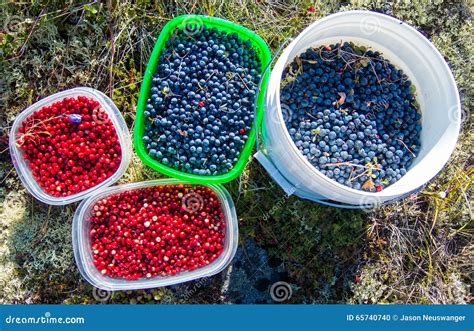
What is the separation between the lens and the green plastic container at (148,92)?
2.46 m

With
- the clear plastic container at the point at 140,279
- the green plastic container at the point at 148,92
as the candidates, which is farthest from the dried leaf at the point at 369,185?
the clear plastic container at the point at 140,279

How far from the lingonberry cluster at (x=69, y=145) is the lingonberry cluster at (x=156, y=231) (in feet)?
0.61

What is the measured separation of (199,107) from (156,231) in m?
0.70

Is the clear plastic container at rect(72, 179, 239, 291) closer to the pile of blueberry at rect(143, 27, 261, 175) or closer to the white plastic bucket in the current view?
the pile of blueberry at rect(143, 27, 261, 175)

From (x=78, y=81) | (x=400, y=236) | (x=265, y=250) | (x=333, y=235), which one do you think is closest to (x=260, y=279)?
(x=265, y=250)

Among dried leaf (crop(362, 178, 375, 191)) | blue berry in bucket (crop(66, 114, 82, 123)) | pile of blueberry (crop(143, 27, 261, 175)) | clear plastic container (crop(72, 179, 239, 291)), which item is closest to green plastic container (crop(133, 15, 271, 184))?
pile of blueberry (crop(143, 27, 261, 175))

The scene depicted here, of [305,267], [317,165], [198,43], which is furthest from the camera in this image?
[305,267]

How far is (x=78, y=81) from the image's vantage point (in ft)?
9.02

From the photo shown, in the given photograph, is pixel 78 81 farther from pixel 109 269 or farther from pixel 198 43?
pixel 109 269

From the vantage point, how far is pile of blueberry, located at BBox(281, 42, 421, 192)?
7.45ft

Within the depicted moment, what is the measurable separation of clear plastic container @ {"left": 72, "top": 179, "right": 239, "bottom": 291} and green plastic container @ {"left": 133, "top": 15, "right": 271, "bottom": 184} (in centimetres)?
13

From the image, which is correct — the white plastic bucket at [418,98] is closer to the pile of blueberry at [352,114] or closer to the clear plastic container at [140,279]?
the pile of blueberry at [352,114]

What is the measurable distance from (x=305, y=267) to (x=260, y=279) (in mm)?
276

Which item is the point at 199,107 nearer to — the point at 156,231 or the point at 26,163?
the point at 156,231
